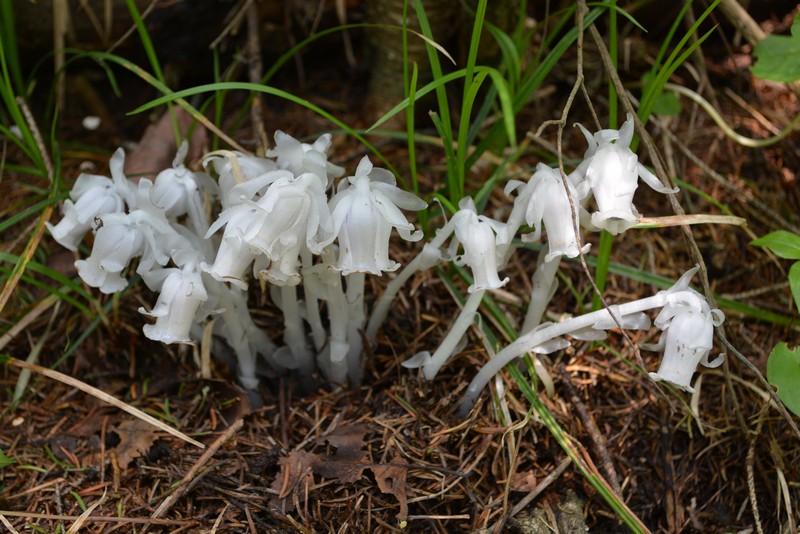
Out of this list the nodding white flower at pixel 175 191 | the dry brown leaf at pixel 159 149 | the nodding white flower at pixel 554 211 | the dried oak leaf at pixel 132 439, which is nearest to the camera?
the nodding white flower at pixel 554 211

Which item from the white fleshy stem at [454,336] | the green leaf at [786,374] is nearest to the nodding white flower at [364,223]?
the white fleshy stem at [454,336]

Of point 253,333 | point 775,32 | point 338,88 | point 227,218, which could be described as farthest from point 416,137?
point 775,32

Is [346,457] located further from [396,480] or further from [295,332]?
[295,332]

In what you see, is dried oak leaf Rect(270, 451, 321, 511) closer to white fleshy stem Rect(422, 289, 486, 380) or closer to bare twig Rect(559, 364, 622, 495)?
white fleshy stem Rect(422, 289, 486, 380)

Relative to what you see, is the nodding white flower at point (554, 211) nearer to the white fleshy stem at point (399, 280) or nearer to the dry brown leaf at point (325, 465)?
the white fleshy stem at point (399, 280)

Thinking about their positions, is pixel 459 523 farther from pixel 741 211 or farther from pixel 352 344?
pixel 741 211

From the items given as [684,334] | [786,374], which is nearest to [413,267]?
[684,334]
